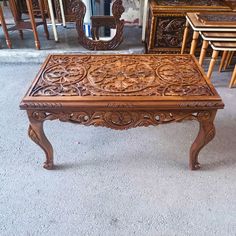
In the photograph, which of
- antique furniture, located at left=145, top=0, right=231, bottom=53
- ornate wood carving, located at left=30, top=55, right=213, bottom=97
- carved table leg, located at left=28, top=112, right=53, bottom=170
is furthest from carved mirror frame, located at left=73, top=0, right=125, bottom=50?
carved table leg, located at left=28, top=112, right=53, bottom=170

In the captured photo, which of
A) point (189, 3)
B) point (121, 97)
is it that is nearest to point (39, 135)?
point (121, 97)

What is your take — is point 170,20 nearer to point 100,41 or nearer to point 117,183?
point 100,41

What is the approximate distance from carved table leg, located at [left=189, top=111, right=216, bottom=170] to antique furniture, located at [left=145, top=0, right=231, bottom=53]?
1.35m

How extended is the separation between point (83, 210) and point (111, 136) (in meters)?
0.54

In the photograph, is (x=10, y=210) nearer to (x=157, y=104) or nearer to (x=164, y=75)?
(x=157, y=104)

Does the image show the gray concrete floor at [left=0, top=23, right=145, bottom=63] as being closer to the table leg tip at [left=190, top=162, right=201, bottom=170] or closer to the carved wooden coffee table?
the carved wooden coffee table

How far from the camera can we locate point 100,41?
2248 mm

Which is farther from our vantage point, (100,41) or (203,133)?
(100,41)

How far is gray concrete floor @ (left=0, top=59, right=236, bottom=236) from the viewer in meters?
1.03

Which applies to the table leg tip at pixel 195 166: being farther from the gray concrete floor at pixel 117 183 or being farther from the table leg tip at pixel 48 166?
the table leg tip at pixel 48 166

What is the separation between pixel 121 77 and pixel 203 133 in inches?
19.5

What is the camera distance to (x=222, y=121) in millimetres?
1596

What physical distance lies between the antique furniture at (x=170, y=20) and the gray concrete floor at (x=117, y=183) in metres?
0.98

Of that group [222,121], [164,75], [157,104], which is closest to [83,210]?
[157,104]
